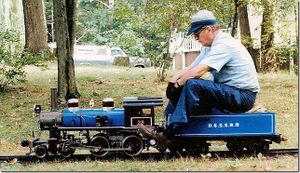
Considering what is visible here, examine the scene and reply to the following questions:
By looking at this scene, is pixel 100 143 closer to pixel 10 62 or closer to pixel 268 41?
pixel 10 62

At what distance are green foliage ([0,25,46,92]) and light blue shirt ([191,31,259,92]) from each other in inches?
173

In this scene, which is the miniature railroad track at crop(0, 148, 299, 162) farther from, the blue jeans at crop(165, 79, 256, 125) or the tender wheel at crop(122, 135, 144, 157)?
the blue jeans at crop(165, 79, 256, 125)

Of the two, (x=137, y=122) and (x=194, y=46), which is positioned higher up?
(x=194, y=46)

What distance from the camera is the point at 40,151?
17.7ft

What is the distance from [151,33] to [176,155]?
4679 millimetres

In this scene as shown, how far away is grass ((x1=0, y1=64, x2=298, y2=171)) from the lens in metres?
4.97

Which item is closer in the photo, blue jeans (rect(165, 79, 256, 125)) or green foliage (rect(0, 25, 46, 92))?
blue jeans (rect(165, 79, 256, 125))

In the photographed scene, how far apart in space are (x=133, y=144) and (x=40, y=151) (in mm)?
810

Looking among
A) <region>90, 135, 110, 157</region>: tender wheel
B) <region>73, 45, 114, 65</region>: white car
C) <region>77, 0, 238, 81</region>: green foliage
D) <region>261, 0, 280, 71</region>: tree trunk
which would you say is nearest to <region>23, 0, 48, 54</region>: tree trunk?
<region>77, 0, 238, 81</region>: green foliage

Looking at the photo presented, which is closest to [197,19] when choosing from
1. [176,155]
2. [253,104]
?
[253,104]

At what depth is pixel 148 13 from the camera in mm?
9453

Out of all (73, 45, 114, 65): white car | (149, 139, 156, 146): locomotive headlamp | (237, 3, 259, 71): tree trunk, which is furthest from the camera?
(237, 3, 259, 71): tree trunk

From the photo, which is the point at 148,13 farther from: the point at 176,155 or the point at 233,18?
the point at 176,155

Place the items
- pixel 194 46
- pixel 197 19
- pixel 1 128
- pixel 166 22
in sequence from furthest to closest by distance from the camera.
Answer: pixel 166 22, pixel 194 46, pixel 1 128, pixel 197 19
